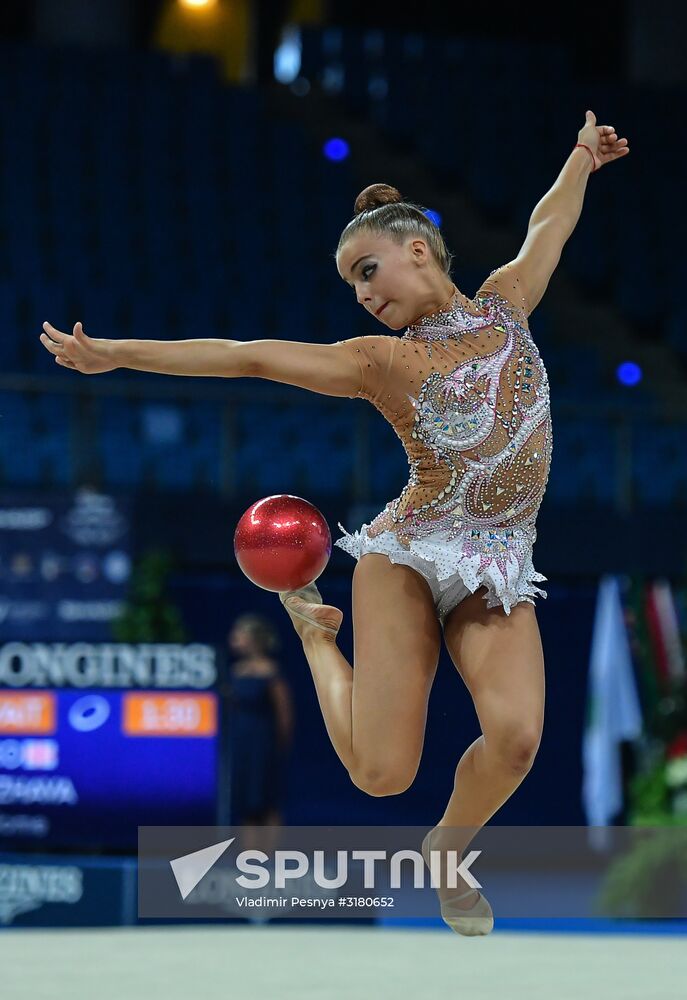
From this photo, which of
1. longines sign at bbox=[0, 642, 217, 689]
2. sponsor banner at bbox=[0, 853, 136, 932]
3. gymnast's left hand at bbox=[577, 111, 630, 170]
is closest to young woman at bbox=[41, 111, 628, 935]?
gymnast's left hand at bbox=[577, 111, 630, 170]

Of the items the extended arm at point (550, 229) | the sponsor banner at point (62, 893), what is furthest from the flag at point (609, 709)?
the extended arm at point (550, 229)

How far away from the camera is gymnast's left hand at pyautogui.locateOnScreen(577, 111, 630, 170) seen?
12.9 feet

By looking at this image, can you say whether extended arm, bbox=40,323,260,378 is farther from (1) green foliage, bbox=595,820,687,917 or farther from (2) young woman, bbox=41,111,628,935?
(1) green foliage, bbox=595,820,687,917

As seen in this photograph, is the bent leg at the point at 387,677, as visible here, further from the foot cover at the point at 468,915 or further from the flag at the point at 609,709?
the flag at the point at 609,709

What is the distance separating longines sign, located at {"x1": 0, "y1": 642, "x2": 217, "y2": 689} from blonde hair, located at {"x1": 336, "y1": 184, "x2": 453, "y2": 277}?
3.16m

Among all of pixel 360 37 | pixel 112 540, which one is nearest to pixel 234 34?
pixel 360 37

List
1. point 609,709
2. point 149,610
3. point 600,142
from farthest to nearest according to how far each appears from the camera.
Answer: point 609,709 → point 149,610 → point 600,142

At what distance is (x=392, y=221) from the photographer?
11.5 ft

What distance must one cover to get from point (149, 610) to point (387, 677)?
452 centimetres

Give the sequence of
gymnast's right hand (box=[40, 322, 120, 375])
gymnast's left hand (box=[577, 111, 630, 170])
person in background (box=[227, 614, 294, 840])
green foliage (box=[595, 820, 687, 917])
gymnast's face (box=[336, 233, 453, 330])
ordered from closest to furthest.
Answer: gymnast's right hand (box=[40, 322, 120, 375]), gymnast's face (box=[336, 233, 453, 330]), gymnast's left hand (box=[577, 111, 630, 170]), green foliage (box=[595, 820, 687, 917]), person in background (box=[227, 614, 294, 840])

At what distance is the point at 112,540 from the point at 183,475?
1.12m

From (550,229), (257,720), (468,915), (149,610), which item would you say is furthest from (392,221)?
(149,610)

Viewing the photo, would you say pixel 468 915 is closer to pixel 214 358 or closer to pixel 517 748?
pixel 517 748

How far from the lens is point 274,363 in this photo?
3.17 m
